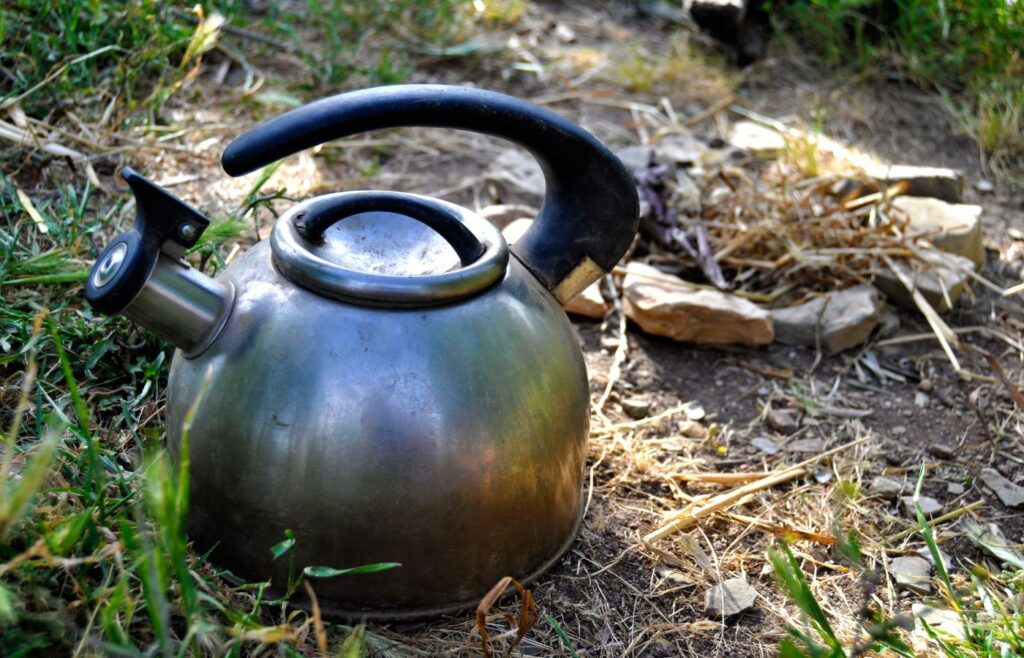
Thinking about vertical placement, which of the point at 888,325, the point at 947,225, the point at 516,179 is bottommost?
the point at 888,325

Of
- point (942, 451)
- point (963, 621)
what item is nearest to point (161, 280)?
point (963, 621)

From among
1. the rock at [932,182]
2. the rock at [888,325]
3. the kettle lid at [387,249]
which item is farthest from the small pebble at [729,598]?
the rock at [932,182]

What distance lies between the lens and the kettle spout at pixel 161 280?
1412 mm

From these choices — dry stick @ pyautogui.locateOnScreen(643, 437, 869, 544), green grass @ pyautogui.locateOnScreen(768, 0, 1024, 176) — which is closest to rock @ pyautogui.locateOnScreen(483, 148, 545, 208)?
dry stick @ pyautogui.locateOnScreen(643, 437, 869, 544)

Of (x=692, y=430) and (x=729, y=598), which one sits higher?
(x=729, y=598)

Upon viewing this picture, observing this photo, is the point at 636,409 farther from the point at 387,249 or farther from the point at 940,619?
the point at 387,249

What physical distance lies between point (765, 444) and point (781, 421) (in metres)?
0.09

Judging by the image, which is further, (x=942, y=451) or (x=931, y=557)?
(x=942, y=451)

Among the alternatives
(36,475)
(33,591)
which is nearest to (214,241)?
(33,591)

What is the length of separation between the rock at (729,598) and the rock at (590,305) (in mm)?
1015

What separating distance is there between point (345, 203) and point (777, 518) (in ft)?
3.55

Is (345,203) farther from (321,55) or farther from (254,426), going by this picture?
(321,55)

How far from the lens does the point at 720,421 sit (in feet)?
7.88

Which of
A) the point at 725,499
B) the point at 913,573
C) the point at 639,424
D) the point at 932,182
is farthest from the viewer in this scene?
the point at 932,182
